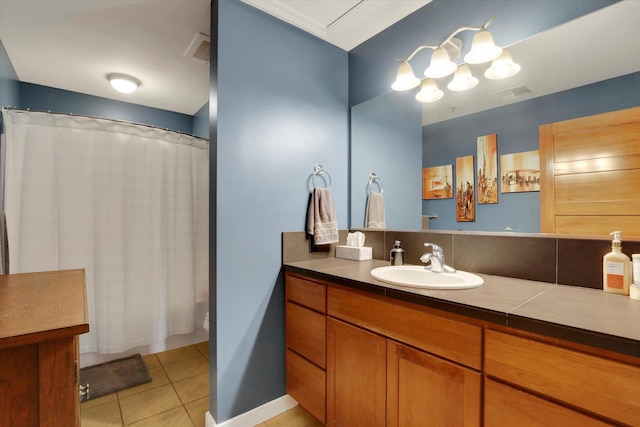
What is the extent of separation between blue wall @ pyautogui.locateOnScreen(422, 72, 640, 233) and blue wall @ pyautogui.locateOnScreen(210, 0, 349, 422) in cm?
80

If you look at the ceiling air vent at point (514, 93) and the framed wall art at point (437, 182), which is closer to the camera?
the ceiling air vent at point (514, 93)

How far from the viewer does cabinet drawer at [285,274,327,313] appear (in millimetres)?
1494

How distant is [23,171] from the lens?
198 centimetres

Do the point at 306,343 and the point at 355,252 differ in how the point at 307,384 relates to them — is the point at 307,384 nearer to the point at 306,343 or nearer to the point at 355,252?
the point at 306,343

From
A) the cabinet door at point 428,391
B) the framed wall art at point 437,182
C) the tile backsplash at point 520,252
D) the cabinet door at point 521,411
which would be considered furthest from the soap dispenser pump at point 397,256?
the cabinet door at point 521,411

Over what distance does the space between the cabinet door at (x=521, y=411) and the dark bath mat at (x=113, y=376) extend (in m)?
2.21

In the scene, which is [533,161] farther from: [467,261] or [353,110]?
[353,110]

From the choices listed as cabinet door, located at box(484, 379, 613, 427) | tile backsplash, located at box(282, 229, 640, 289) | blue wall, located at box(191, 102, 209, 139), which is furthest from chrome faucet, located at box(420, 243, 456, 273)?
blue wall, located at box(191, 102, 209, 139)

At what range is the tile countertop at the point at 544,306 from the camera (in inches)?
A: 28.0

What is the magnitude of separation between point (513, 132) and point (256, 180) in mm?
1328

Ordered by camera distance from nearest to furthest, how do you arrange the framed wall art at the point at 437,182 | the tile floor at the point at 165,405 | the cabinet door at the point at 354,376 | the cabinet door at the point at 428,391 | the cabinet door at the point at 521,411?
the cabinet door at the point at 521,411 → the cabinet door at the point at 428,391 → the cabinet door at the point at 354,376 → the framed wall art at the point at 437,182 → the tile floor at the point at 165,405

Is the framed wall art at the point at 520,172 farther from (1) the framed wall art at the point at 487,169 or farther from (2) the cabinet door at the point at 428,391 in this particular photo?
(2) the cabinet door at the point at 428,391

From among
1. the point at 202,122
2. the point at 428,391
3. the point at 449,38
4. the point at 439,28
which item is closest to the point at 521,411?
the point at 428,391

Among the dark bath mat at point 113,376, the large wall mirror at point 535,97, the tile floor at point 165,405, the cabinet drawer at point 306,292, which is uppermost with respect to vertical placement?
the large wall mirror at point 535,97
